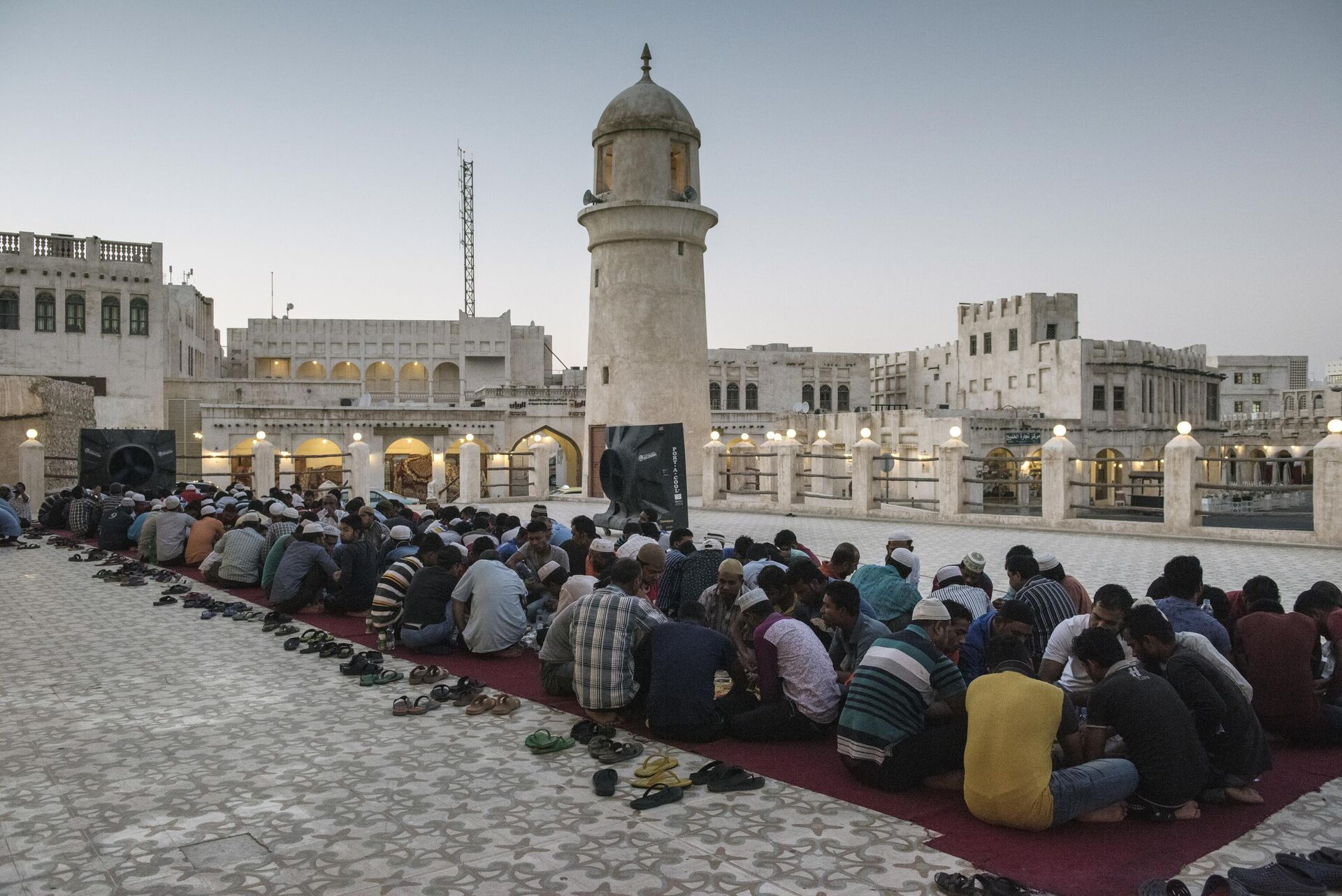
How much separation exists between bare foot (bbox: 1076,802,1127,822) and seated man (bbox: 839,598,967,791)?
621 mm

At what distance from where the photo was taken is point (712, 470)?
2523 centimetres

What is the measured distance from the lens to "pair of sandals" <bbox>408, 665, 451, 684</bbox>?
773 cm

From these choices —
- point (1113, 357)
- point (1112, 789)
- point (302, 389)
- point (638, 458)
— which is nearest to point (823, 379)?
point (1113, 357)

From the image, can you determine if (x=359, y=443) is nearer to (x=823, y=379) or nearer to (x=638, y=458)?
(x=638, y=458)

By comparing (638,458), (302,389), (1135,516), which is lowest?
(1135,516)

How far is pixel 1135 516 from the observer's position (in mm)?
41719

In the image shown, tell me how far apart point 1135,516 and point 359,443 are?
3285cm

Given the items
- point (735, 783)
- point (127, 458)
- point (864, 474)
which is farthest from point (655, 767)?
point (127, 458)

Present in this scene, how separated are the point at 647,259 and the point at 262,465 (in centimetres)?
1190

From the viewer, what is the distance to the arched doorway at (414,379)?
5841 cm

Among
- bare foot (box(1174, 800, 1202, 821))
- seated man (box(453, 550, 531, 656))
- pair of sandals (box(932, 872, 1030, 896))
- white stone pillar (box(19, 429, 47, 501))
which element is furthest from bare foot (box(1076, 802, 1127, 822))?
white stone pillar (box(19, 429, 47, 501))

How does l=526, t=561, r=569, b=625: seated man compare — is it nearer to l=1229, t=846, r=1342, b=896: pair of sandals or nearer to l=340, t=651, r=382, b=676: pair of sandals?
l=340, t=651, r=382, b=676: pair of sandals

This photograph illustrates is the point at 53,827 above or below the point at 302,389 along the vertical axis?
below

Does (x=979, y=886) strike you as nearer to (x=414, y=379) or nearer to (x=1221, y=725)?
(x=1221, y=725)
